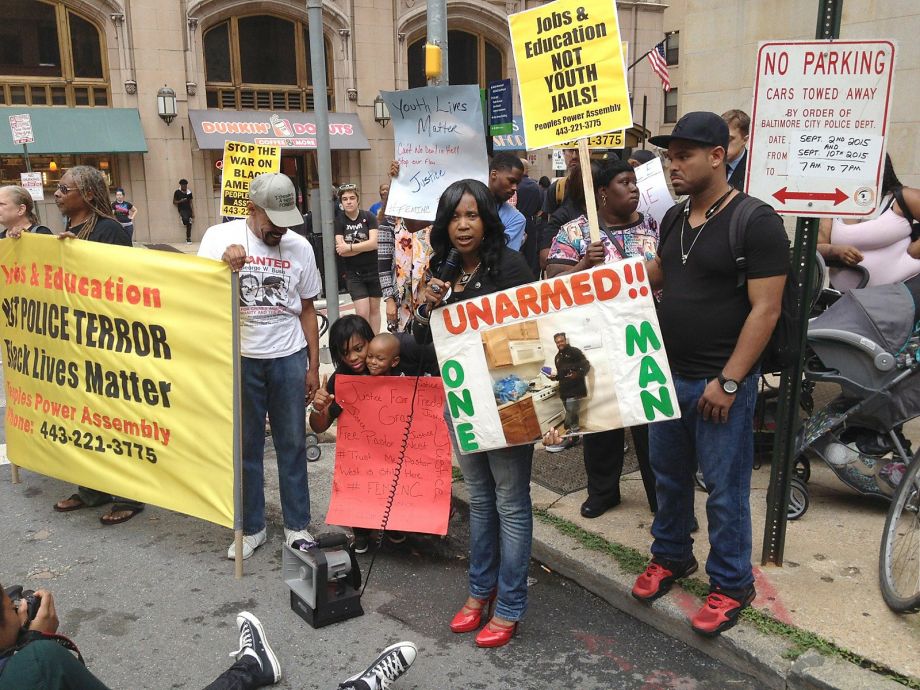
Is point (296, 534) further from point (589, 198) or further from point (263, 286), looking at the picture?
point (589, 198)

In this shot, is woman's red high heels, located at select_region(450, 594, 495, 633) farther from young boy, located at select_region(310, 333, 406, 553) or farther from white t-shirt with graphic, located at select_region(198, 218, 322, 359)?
white t-shirt with graphic, located at select_region(198, 218, 322, 359)

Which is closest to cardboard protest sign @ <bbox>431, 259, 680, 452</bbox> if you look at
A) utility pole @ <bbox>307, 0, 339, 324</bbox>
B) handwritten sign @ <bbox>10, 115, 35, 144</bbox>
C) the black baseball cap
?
the black baseball cap

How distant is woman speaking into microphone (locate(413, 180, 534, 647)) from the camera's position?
10.8ft

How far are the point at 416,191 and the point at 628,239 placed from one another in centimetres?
177

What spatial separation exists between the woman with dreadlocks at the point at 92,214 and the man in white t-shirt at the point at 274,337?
37.0 inches

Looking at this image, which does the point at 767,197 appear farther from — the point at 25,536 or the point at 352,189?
the point at 352,189

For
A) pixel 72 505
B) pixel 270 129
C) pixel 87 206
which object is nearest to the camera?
pixel 87 206

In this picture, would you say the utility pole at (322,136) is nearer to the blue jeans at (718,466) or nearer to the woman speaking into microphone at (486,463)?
the woman speaking into microphone at (486,463)

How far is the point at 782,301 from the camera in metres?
3.15

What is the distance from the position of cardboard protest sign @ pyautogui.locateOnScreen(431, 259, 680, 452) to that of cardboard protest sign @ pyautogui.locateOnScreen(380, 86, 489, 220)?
2.26 meters

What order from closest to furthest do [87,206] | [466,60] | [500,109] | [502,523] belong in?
[502,523] < [87,206] < [500,109] < [466,60]

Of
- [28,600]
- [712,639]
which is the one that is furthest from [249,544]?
[712,639]

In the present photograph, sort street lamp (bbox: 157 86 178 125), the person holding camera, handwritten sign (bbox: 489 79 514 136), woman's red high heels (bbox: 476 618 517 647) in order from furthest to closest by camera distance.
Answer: street lamp (bbox: 157 86 178 125), handwritten sign (bbox: 489 79 514 136), woman's red high heels (bbox: 476 618 517 647), the person holding camera

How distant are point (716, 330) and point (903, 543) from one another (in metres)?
1.38
